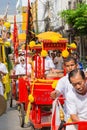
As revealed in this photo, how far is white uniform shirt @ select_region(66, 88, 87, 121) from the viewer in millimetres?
4715

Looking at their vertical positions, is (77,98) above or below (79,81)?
below

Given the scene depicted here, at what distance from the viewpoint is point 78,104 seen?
474 cm

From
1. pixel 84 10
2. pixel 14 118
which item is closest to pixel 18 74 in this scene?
pixel 14 118

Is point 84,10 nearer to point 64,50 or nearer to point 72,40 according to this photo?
point 72,40

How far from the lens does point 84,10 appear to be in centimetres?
2759

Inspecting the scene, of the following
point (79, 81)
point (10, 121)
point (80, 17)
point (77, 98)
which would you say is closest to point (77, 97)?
point (77, 98)

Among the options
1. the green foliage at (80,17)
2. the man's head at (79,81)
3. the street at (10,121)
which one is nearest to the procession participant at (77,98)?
the man's head at (79,81)

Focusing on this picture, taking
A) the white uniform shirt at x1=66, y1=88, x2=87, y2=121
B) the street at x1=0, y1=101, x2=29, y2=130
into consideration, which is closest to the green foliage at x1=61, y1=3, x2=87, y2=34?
the street at x1=0, y1=101, x2=29, y2=130

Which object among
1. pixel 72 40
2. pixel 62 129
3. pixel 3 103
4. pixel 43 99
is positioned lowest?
pixel 72 40

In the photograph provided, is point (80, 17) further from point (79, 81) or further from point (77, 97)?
point (79, 81)

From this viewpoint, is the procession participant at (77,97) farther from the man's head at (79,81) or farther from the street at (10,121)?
the street at (10,121)

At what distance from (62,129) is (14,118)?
20.6 ft

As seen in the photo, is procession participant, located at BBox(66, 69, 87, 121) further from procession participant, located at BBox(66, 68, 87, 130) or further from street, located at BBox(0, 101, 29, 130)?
street, located at BBox(0, 101, 29, 130)

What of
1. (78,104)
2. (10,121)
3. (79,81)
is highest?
(79,81)
